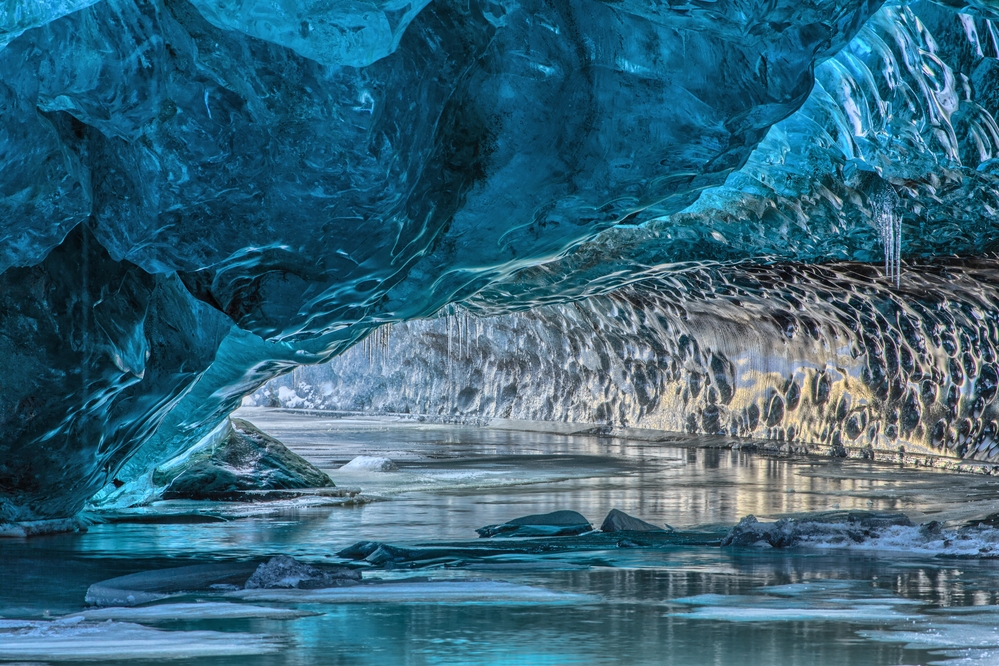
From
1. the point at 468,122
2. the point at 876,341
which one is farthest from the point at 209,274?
the point at 876,341

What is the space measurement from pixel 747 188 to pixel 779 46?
383cm

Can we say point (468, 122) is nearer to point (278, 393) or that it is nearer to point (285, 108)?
point (285, 108)

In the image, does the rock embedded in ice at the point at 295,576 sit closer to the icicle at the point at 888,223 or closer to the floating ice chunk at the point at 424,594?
the floating ice chunk at the point at 424,594

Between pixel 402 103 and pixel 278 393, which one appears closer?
pixel 402 103

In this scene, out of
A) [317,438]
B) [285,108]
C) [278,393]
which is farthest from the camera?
[278,393]

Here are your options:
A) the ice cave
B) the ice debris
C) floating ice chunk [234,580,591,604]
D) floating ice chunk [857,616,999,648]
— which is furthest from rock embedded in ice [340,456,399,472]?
floating ice chunk [857,616,999,648]

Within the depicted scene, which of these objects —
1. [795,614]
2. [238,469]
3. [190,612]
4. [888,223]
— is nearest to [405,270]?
[190,612]

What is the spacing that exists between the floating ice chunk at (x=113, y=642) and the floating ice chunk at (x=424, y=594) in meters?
0.64

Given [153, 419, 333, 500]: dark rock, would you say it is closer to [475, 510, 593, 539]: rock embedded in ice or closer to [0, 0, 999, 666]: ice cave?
[0, 0, 999, 666]: ice cave

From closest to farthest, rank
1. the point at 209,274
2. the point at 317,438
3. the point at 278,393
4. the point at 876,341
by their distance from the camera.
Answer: the point at 209,274
the point at 876,341
the point at 317,438
the point at 278,393

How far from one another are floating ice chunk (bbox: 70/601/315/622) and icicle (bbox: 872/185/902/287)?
19.6 feet

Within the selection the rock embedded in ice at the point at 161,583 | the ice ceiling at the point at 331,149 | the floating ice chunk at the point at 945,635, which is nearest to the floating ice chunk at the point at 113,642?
the rock embedded in ice at the point at 161,583

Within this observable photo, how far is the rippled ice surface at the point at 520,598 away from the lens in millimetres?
3266

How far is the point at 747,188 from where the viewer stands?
862 cm
